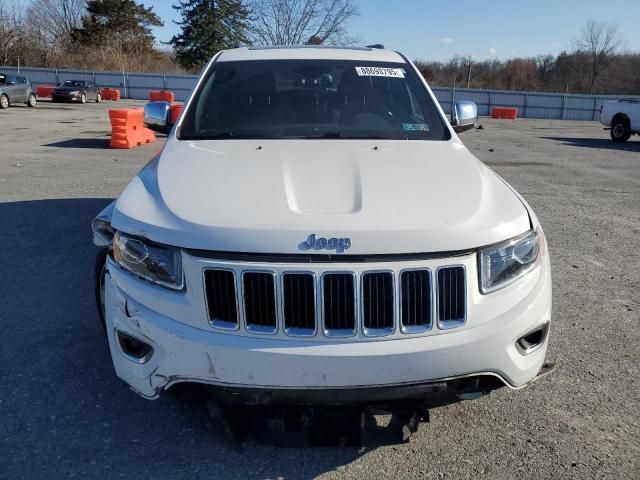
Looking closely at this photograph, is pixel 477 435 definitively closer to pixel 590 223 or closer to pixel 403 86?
pixel 403 86

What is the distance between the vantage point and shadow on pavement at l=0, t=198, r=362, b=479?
2.55 metres

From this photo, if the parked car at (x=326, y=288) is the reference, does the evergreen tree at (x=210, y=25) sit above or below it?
above

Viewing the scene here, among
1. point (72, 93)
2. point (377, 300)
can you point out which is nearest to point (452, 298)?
point (377, 300)

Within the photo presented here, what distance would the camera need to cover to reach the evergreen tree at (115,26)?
189 ft

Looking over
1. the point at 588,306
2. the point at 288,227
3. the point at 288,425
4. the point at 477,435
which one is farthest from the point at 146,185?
the point at 588,306

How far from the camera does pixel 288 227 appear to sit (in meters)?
2.30

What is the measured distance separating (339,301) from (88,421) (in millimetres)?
1519

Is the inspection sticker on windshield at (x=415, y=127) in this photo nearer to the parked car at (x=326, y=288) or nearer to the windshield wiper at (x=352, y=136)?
the windshield wiper at (x=352, y=136)

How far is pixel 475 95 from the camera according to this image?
41.4m

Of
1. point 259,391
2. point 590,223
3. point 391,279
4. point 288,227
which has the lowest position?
point 590,223

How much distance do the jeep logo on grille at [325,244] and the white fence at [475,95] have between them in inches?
1426

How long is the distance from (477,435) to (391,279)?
1090 mm

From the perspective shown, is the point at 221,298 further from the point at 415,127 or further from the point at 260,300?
the point at 415,127

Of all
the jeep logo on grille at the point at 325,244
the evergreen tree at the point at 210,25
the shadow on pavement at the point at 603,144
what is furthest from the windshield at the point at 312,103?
the evergreen tree at the point at 210,25
